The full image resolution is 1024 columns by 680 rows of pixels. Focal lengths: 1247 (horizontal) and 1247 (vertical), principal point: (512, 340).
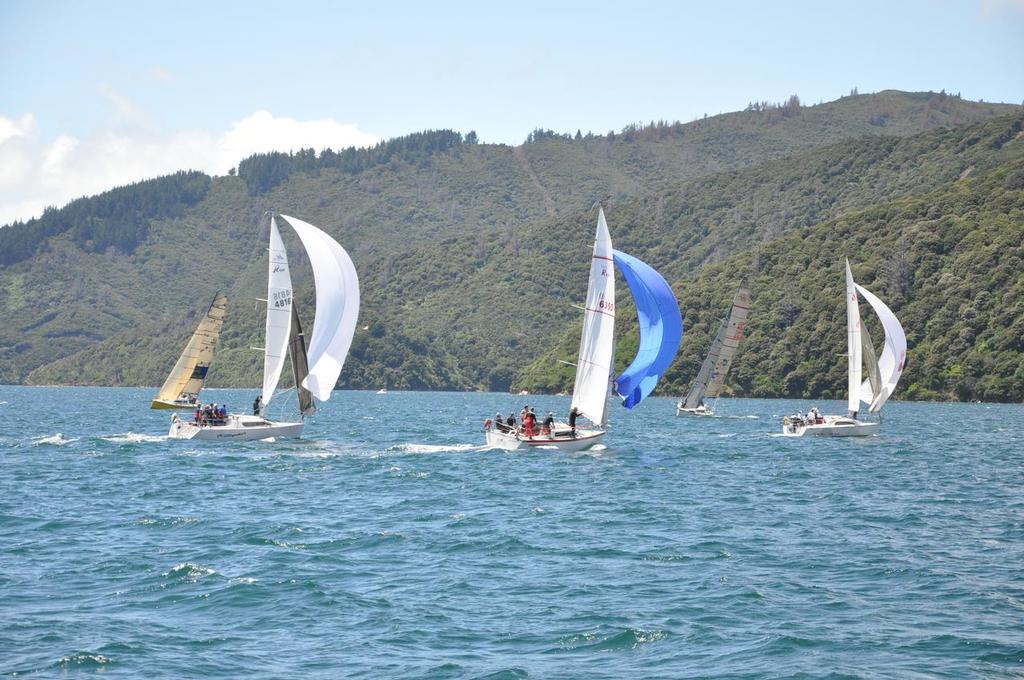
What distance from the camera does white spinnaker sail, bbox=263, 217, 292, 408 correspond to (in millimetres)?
53281

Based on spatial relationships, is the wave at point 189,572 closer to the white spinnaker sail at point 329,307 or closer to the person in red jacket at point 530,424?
the white spinnaker sail at point 329,307

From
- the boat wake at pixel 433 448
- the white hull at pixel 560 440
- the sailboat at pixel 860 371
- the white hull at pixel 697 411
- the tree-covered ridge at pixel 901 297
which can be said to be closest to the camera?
the white hull at pixel 560 440

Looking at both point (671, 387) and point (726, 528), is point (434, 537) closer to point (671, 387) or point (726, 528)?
point (726, 528)

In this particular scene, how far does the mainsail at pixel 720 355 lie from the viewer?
306 ft

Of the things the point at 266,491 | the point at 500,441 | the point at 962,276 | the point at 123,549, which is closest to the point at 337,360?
the point at 500,441

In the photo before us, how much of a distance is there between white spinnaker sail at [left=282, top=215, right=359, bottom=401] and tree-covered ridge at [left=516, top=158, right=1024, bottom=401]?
87.9 metres

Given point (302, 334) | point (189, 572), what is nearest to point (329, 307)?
point (302, 334)

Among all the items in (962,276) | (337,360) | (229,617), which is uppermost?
(962,276)

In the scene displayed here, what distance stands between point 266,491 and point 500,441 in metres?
16.9

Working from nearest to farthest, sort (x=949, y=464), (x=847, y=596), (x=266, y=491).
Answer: (x=847, y=596)
(x=266, y=491)
(x=949, y=464)

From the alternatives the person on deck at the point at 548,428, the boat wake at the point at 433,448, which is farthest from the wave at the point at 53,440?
the person on deck at the point at 548,428

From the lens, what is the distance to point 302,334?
5422 centimetres

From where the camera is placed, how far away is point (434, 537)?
29547mm

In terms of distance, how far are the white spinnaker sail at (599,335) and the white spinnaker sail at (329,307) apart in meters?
9.57
